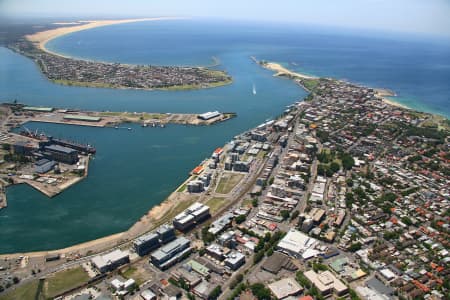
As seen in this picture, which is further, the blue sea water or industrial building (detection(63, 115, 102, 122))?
industrial building (detection(63, 115, 102, 122))

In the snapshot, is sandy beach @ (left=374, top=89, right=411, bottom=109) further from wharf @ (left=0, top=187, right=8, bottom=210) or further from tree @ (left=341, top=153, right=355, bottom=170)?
wharf @ (left=0, top=187, right=8, bottom=210)

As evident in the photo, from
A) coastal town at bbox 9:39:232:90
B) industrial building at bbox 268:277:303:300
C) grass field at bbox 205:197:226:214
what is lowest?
industrial building at bbox 268:277:303:300

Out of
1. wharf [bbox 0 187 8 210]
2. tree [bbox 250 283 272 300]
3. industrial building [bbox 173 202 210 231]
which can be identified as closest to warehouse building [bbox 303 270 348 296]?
tree [bbox 250 283 272 300]

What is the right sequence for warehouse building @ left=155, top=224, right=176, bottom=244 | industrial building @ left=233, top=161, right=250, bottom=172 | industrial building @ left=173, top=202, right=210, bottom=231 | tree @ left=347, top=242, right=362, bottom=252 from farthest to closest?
1. industrial building @ left=233, top=161, right=250, bottom=172
2. industrial building @ left=173, top=202, right=210, bottom=231
3. warehouse building @ left=155, top=224, right=176, bottom=244
4. tree @ left=347, top=242, right=362, bottom=252

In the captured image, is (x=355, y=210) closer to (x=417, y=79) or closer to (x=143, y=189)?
(x=143, y=189)

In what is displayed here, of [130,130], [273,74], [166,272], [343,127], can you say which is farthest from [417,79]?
[166,272]

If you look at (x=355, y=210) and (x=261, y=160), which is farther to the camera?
(x=261, y=160)

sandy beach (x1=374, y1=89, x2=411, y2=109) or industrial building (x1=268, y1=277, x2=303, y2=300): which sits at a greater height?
sandy beach (x1=374, y1=89, x2=411, y2=109)
